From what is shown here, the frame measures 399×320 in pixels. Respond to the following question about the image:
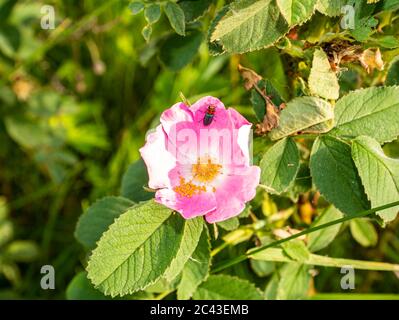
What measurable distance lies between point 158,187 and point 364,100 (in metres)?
0.37

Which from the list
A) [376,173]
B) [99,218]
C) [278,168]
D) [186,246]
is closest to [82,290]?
[99,218]

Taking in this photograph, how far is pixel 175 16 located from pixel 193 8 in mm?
111

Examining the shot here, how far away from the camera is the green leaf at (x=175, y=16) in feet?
3.49

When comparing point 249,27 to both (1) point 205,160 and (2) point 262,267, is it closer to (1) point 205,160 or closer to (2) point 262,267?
(1) point 205,160

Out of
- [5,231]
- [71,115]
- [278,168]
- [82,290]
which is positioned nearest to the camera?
[278,168]

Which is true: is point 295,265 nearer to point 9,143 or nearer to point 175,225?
point 175,225

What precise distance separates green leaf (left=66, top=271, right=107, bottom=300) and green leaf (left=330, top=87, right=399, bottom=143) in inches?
22.3

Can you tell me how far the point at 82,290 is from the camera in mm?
1257

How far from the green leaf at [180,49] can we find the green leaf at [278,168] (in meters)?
0.39

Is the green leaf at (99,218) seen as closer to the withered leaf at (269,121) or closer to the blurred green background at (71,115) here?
the withered leaf at (269,121)

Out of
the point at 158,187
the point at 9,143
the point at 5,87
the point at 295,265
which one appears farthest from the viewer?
the point at 9,143

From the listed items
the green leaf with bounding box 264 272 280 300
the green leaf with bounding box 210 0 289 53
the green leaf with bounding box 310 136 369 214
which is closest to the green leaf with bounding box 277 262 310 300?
the green leaf with bounding box 264 272 280 300

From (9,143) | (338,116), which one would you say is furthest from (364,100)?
(9,143)

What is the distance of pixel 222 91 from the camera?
201cm
